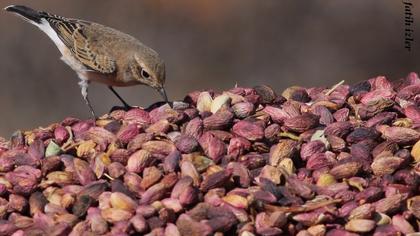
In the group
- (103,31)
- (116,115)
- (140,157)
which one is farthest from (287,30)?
(140,157)

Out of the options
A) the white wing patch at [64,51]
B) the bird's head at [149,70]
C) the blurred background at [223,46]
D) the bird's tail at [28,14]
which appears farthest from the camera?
the blurred background at [223,46]

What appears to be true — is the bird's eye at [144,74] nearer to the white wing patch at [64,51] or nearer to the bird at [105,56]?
the bird at [105,56]

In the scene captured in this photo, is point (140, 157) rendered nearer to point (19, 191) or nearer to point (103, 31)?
point (19, 191)

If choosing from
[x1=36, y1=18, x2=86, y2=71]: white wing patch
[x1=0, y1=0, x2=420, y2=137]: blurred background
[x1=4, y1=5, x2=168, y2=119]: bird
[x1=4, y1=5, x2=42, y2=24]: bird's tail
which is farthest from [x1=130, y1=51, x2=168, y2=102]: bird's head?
[x1=0, y1=0, x2=420, y2=137]: blurred background

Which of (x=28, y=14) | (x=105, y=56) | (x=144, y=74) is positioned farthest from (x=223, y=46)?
(x=144, y=74)

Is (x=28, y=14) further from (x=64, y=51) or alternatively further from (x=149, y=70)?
(x=149, y=70)

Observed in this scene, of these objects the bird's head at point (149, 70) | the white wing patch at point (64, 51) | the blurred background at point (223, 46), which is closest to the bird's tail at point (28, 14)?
the white wing patch at point (64, 51)

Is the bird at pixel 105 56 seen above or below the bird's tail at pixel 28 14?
below

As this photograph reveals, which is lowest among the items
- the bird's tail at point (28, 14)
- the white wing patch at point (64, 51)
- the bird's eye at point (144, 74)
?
the bird's eye at point (144, 74)

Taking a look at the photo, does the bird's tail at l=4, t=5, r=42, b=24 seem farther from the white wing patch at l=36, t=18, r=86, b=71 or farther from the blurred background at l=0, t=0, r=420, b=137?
the blurred background at l=0, t=0, r=420, b=137
